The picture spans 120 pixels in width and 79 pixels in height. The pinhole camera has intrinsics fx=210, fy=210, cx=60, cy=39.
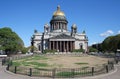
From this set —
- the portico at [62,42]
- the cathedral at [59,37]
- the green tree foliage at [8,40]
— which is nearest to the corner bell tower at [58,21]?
the cathedral at [59,37]

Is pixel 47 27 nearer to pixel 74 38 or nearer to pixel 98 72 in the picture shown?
pixel 74 38

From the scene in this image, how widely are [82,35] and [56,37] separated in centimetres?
1844

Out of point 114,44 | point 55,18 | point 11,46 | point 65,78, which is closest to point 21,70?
point 65,78

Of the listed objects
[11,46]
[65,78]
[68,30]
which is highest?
[68,30]

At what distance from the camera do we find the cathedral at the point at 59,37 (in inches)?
4683

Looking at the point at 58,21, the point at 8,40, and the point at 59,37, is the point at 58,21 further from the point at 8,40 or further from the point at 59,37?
the point at 8,40

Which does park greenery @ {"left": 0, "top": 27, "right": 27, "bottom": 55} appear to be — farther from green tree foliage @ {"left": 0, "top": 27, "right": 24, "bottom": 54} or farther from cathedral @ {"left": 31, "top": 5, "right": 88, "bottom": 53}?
cathedral @ {"left": 31, "top": 5, "right": 88, "bottom": 53}

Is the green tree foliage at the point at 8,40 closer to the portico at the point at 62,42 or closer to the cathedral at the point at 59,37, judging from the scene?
the cathedral at the point at 59,37

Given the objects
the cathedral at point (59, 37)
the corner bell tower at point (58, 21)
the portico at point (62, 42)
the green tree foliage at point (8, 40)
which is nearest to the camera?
the green tree foliage at point (8, 40)

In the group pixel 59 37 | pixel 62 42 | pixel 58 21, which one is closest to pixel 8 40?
pixel 59 37

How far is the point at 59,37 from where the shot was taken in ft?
390

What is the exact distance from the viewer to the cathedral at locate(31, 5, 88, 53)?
390 ft

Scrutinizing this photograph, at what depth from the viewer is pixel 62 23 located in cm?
13325

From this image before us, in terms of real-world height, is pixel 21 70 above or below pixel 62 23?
below
